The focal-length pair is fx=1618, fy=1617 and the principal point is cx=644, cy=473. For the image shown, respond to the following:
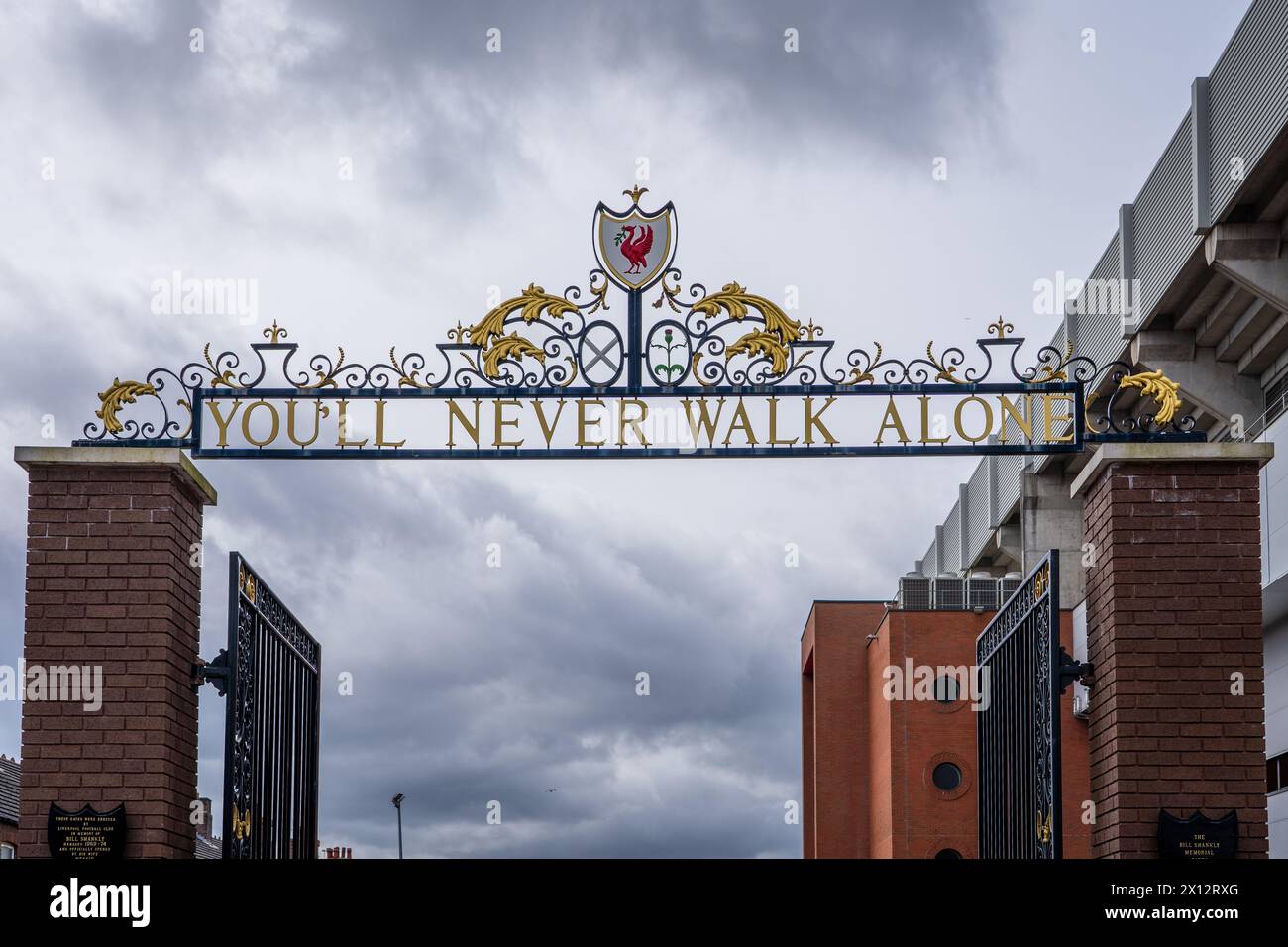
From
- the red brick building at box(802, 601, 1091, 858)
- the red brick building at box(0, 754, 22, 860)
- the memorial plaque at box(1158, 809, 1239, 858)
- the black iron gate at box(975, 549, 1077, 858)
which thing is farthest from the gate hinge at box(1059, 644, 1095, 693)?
the red brick building at box(0, 754, 22, 860)

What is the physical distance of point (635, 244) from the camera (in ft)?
32.8

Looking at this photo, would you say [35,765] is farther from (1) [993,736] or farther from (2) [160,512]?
(1) [993,736]

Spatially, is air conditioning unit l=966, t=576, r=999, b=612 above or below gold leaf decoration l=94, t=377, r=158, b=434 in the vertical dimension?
above

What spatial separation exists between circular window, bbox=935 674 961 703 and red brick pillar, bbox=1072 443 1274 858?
1056 inches

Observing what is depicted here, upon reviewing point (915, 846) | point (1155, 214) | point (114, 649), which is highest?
point (1155, 214)

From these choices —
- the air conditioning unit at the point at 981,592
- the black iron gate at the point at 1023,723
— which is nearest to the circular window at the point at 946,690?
the air conditioning unit at the point at 981,592

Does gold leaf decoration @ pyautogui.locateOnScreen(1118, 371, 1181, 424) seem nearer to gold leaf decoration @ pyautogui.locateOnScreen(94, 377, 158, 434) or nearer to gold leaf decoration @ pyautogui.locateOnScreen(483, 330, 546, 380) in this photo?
gold leaf decoration @ pyautogui.locateOnScreen(483, 330, 546, 380)

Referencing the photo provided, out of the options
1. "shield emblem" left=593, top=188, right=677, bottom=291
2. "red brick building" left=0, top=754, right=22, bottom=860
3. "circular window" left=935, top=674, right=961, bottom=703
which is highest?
"shield emblem" left=593, top=188, right=677, bottom=291

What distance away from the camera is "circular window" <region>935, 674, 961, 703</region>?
36.0 m

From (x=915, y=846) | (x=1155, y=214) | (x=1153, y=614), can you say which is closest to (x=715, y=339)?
(x=1153, y=614)

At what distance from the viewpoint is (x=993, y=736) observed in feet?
37.7

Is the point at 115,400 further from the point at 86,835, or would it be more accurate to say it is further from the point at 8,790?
the point at 8,790
